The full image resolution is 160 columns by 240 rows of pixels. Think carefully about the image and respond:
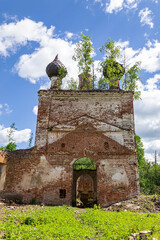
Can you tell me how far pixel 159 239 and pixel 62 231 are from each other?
2272 mm

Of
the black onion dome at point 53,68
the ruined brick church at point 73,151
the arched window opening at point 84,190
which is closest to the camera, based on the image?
the ruined brick church at point 73,151

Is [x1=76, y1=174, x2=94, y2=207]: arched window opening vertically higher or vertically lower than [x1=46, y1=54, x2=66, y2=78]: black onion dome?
lower

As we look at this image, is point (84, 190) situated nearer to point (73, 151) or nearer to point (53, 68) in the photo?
point (73, 151)

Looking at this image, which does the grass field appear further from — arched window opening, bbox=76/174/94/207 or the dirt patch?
arched window opening, bbox=76/174/94/207

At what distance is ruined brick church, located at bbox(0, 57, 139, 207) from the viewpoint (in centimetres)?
955

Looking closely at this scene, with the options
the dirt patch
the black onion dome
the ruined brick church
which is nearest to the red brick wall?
the ruined brick church

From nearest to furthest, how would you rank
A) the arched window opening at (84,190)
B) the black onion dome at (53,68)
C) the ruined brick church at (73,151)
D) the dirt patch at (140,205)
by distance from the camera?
1. the dirt patch at (140,205)
2. the ruined brick church at (73,151)
3. the black onion dome at (53,68)
4. the arched window opening at (84,190)

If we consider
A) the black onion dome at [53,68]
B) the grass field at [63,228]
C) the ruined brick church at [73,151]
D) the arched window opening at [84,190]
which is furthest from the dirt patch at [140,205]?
the black onion dome at [53,68]

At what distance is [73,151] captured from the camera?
10156 millimetres

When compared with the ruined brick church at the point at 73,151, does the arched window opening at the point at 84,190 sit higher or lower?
lower

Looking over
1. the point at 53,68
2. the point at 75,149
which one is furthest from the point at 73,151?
the point at 53,68

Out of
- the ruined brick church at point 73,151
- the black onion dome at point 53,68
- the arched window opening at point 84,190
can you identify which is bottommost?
the arched window opening at point 84,190

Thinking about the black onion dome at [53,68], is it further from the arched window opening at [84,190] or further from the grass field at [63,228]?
the arched window opening at [84,190]

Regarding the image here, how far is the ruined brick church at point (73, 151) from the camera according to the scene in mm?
9547
